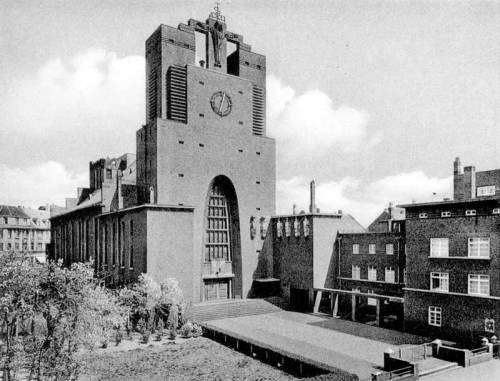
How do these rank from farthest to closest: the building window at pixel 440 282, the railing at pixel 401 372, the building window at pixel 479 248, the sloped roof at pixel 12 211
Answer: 1. the sloped roof at pixel 12 211
2. the building window at pixel 440 282
3. the building window at pixel 479 248
4. the railing at pixel 401 372

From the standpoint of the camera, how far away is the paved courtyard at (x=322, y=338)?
72.1 feet

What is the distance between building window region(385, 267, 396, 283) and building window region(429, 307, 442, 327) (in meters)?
8.04

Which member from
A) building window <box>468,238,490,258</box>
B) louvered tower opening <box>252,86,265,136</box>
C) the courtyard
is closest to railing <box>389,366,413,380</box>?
the courtyard

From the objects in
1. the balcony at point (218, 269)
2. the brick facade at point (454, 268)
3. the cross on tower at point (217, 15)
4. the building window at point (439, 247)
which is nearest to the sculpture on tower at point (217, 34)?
the cross on tower at point (217, 15)

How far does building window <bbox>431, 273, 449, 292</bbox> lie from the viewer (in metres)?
26.4

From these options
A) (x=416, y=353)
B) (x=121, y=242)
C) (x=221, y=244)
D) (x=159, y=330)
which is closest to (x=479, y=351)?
(x=416, y=353)

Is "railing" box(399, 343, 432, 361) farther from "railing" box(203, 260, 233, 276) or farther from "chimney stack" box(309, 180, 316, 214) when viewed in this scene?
"railing" box(203, 260, 233, 276)

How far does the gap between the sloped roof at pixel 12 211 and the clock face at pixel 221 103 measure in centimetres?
4972

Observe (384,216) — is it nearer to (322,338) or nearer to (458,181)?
(458,181)

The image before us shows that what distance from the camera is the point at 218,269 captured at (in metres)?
39.9

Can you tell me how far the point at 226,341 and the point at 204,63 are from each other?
26.4m

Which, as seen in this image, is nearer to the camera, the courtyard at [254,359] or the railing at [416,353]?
the courtyard at [254,359]

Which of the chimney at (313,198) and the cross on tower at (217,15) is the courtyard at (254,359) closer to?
the chimney at (313,198)

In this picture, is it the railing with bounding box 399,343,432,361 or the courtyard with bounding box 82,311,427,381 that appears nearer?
the courtyard with bounding box 82,311,427,381
